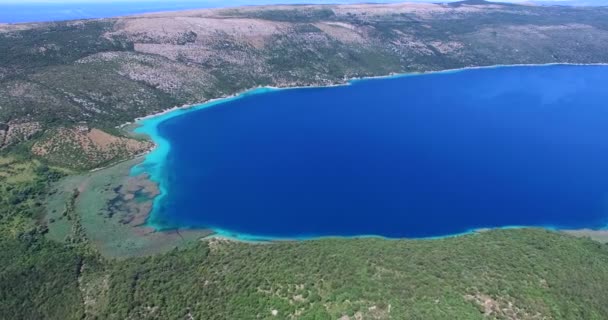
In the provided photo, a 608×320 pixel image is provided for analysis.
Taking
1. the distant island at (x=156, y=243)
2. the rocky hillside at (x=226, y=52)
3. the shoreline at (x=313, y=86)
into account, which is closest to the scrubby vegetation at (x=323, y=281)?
the distant island at (x=156, y=243)

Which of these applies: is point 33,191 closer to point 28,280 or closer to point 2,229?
point 2,229

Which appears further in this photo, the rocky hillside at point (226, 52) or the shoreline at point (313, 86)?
the shoreline at point (313, 86)

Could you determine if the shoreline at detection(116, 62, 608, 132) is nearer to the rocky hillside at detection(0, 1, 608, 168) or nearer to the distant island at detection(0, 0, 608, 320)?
the distant island at detection(0, 0, 608, 320)

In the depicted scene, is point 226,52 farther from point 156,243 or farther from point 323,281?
point 323,281

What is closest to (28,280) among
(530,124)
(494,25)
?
(530,124)

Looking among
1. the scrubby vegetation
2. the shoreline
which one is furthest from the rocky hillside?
the scrubby vegetation

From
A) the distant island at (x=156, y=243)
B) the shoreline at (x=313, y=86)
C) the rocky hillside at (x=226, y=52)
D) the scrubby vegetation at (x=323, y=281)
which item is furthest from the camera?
the shoreline at (x=313, y=86)

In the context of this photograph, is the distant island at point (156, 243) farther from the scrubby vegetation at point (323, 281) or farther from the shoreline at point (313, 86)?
the shoreline at point (313, 86)
